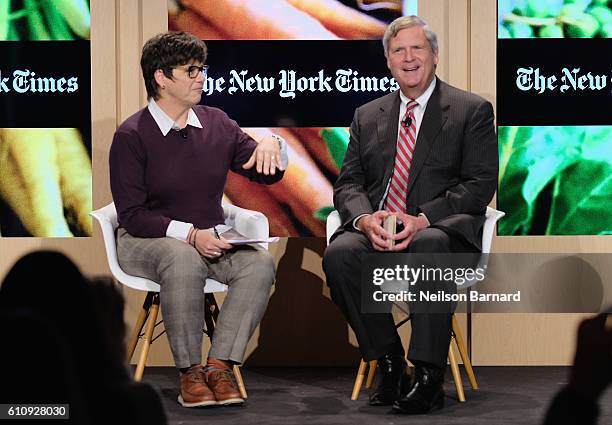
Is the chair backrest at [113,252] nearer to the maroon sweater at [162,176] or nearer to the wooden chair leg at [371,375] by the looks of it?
the maroon sweater at [162,176]

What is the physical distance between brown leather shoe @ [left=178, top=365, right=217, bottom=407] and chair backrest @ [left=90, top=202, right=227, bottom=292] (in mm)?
370

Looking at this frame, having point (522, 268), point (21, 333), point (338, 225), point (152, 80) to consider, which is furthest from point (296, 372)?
point (21, 333)

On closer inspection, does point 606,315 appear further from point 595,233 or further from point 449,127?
point 595,233

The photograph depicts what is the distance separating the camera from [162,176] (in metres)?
4.20

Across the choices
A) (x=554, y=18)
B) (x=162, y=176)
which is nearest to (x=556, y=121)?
(x=554, y=18)

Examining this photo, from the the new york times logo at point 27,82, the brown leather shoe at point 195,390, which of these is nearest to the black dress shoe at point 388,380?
the brown leather shoe at point 195,390

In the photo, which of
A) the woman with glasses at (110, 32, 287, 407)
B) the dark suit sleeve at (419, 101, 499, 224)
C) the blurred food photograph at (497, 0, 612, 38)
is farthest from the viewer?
the blurred food photograph at (497, 0, 612, 38)

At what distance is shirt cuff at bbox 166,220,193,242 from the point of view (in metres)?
4.09

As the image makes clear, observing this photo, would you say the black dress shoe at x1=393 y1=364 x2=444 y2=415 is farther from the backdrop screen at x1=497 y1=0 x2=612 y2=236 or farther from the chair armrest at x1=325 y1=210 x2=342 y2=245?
the backdrop screen at x1=497 y1=0 x2=612 y2=236

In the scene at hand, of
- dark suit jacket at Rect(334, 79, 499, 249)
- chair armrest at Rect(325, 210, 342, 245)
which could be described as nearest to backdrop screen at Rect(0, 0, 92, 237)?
chair armrest at Rect(325, 210, 342, 245)

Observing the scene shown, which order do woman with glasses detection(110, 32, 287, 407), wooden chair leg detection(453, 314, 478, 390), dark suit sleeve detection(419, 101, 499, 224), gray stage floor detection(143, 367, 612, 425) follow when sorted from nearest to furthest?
gray stage floor detection(143, 367, 612, 425), woman with glasses detection(110, 32, 287, 407), dark suit sleeve detection(419, 101, 499, 224), wooden chair leg detection(453, 314, 478, 390)

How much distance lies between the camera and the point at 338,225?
430 centimetres

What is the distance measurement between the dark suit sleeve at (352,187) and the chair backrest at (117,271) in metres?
0.60

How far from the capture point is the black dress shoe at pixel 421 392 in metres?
3.66
